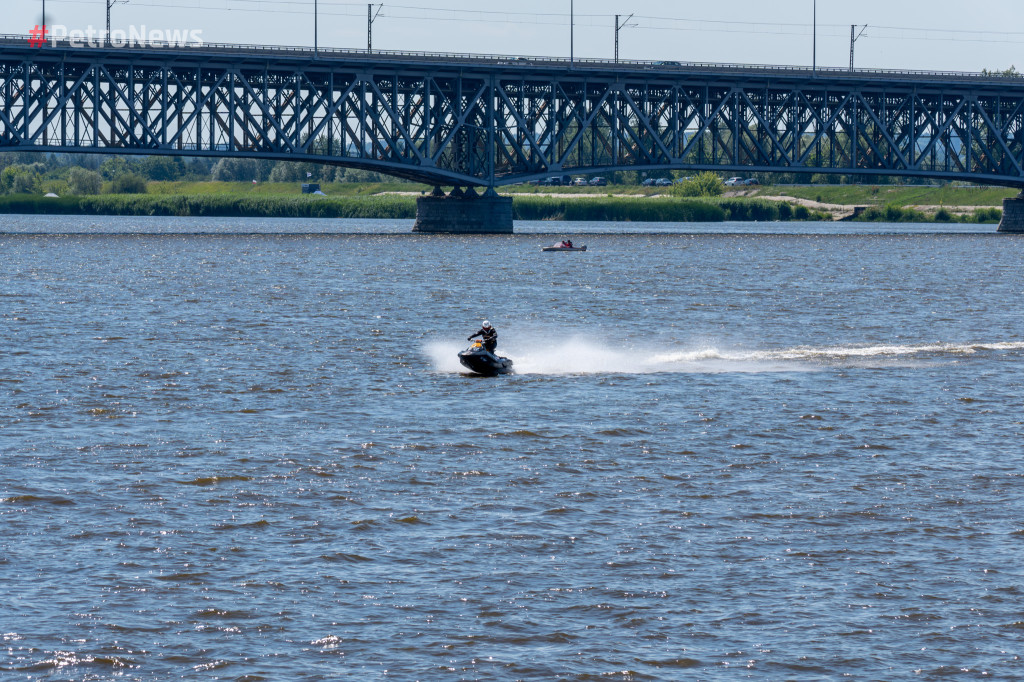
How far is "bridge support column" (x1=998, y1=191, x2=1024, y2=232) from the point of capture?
172m

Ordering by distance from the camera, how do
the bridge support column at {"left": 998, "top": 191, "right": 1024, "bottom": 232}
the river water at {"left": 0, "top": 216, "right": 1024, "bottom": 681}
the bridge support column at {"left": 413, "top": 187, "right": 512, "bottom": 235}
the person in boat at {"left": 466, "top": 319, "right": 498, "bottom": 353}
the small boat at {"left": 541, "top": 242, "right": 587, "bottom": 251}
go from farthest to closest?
1. the bridge support column at {"left": 998, "top": 191, "right": 1024, "bottom": 232}
2. the bridge support column at {"left": 413, "top": 187, "right": 512, "bottom": 235}
3. the small boat at {"left": 541, "top": 242, "right": 587, "bottom": 251}
4. the person in boat at {"left": 466, "top": 319, "right": 498, "bottom": 353}
5. the river water at {"left": 0, "top": 216, "right": 1024, "bottom": 681}

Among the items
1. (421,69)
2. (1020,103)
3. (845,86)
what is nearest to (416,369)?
(421,69)

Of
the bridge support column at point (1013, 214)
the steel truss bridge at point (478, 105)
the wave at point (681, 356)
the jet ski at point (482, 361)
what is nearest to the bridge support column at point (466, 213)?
the steel truss bridge at point (478, 105)

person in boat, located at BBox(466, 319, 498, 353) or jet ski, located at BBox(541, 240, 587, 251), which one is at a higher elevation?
person in boat, located at BBox(466, 319, 498, 353)

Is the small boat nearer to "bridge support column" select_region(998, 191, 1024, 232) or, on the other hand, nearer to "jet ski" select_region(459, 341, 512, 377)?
"bridge support column" select_region(998, 191, 1024, 232)

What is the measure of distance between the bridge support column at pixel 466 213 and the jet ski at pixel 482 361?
347ft

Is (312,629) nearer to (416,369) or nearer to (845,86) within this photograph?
(416,369)

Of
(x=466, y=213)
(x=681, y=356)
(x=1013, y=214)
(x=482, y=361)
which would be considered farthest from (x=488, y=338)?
(x=1013, y=214)

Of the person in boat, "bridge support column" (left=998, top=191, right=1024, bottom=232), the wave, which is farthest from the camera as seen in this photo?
"bridge support column" (left=998, top=191, right=1024, bottom=232)

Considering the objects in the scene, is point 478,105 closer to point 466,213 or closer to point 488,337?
point 466,213

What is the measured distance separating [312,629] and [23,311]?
48902 millimetres

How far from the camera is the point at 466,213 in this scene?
15000cm

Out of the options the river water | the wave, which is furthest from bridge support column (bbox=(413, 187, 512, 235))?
the wave

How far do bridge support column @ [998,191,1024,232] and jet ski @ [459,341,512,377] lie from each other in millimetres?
140281
